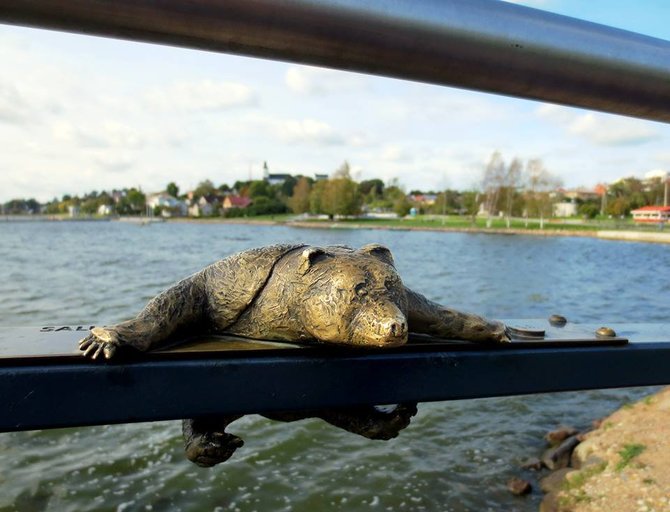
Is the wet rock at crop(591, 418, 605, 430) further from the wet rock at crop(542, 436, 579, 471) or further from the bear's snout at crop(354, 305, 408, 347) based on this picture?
the bear's snout at crop(354, 305, 408, 347)

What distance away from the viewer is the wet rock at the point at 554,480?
28.4 feet

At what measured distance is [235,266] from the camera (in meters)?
2.02

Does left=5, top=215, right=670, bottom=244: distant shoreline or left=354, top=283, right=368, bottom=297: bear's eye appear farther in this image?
left=5, top=215, right=670, bottom=244: distant shoreline

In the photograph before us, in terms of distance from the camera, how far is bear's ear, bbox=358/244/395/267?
2.07 m

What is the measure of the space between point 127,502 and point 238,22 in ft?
30.6

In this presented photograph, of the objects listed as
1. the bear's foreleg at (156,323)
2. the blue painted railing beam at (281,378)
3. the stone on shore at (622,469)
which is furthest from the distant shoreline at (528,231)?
the bear's foreleg at (156,323)

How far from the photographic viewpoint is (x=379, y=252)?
2.09 meters

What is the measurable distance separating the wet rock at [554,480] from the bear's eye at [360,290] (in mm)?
7962

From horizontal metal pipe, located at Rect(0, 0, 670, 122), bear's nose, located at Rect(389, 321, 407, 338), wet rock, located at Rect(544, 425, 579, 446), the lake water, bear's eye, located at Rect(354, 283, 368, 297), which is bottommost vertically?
the lake water

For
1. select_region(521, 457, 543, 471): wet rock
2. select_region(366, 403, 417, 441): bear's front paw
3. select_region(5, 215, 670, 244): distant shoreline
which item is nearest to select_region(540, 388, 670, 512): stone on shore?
select_region(521, 457, 543, 471): wet rock

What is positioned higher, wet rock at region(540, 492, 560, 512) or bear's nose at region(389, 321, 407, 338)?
bear's nose at region(389, 321, 407, 338)

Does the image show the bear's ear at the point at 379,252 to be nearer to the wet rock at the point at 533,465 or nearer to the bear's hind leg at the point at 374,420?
the bear's hind leg at the point at 374,420

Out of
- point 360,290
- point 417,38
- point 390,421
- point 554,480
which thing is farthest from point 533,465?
point 417,38

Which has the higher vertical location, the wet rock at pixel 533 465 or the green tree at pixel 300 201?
the green tree at pixel 300 201
